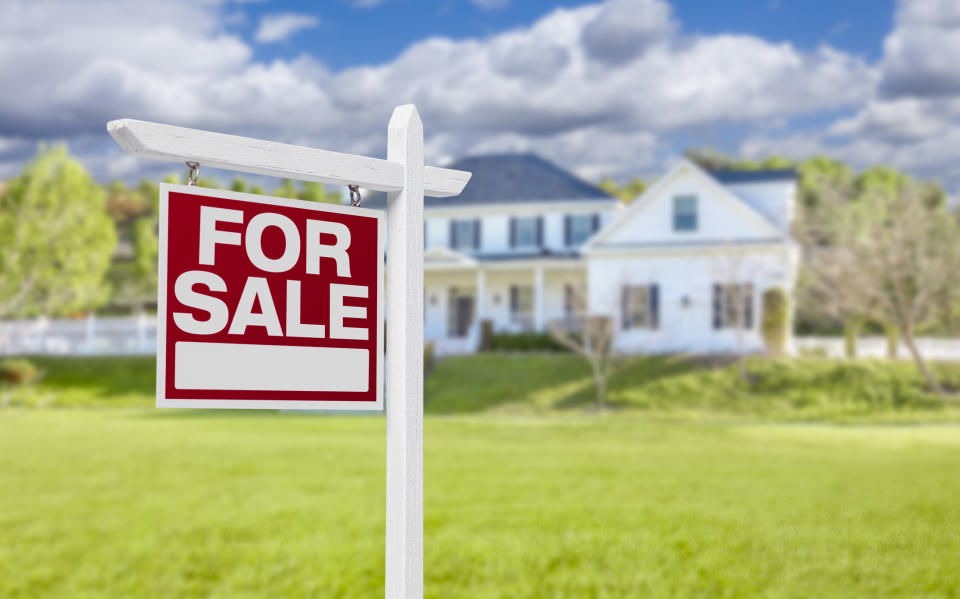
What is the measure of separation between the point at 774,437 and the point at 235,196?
14.6 meters

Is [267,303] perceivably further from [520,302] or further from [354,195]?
[520,302]

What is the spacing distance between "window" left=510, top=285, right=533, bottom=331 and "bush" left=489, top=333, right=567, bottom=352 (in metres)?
2.77

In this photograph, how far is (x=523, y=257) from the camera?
31984 mm

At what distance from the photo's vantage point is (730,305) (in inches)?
1052

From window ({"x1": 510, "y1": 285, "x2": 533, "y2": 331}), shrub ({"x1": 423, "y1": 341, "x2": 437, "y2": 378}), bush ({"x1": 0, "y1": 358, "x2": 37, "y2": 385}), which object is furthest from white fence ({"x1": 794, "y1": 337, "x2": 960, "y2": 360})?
bush ({"x1": 0, "y1": 358, "x2": 37, "y2": 385})

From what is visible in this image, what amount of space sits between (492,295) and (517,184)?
13.8 feet

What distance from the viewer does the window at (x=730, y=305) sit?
26219mm

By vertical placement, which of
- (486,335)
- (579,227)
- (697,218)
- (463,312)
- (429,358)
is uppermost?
(579,227)

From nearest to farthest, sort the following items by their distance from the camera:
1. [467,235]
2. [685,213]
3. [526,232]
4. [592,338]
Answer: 1. [592,338]
2. [685,213]
3. [526,232]
4. [467,235]

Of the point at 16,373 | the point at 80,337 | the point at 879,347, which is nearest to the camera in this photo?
the point at 16,373

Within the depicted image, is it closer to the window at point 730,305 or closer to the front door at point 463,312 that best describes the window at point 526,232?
the front door at point 463,312

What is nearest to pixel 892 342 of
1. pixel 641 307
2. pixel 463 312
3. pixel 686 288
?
pixel 686 288

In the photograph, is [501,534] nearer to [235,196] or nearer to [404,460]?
[404,460]

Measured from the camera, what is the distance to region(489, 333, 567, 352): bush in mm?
28609
